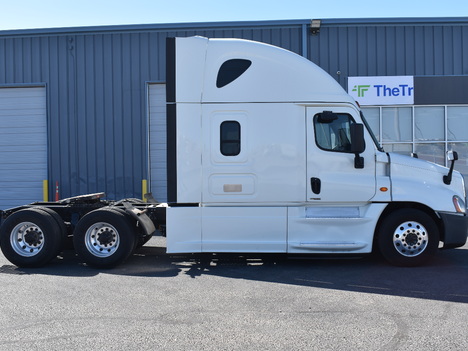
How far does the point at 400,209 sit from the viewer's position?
7094mm

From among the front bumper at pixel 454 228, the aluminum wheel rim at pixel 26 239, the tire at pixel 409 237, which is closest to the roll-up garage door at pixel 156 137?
the aluminum wheel rim at pixel 26 239

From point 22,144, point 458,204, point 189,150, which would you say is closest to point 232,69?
point 189,150

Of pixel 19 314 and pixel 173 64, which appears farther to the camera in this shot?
pixel 173 64

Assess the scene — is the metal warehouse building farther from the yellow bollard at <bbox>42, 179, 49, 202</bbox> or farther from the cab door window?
the cab door window

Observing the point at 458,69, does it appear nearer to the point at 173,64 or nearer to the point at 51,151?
the point at 173,64

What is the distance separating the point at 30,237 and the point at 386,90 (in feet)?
38.4

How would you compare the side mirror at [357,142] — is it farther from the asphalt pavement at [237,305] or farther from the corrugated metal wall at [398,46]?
the corrugated metal wall at [398,46]

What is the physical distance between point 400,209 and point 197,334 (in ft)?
13.4

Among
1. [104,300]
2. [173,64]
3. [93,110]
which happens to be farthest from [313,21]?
[104,300]

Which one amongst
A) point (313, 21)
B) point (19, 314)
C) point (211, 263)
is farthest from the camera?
point (313, 21)

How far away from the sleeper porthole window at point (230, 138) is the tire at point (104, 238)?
6.22ft

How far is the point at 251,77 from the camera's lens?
710 cm

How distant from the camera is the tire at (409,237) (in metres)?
7.00

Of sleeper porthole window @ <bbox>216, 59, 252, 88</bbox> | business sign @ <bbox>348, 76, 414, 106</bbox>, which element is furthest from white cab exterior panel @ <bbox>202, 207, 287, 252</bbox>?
business sign @ <bbox>348, 76, 414, 106</bbox>
